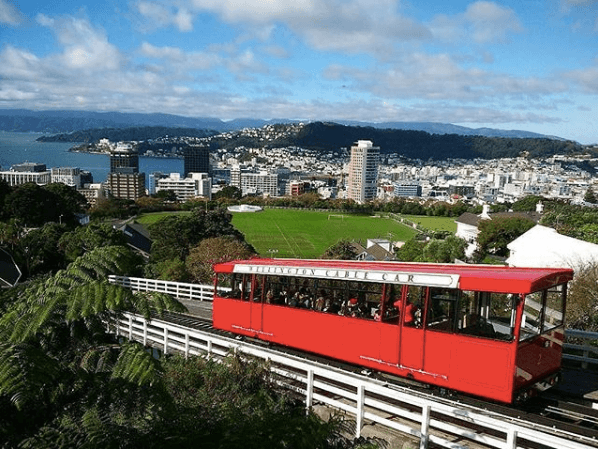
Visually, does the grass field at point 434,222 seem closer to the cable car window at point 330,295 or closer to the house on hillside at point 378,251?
the house on hillside at point 378,251

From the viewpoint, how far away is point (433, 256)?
51.0 metres

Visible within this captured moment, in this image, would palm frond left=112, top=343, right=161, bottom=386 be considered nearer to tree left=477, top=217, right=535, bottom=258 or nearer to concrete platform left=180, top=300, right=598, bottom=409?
concrete platform left=180, top=300, right=598, bottom=409

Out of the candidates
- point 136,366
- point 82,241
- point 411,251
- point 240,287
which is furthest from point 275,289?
point 411,251

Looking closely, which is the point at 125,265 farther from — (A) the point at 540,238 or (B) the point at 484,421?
(A) the point at 540,238

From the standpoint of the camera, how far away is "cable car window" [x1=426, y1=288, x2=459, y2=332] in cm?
944

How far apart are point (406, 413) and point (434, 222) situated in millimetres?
115212

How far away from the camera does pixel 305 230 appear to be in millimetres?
107062

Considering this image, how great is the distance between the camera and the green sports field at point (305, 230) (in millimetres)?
84562

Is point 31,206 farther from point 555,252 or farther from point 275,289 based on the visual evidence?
point 275,289

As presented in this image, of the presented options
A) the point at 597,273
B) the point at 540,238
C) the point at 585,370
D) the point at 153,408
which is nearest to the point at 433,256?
the point at 540,238

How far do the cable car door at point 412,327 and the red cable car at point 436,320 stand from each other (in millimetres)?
19

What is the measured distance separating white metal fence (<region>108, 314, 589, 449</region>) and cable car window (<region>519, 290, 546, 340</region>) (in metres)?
1.50

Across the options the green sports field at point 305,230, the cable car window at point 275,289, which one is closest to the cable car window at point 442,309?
the cable car window at point 275,289

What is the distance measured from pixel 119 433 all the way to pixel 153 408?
2.83ft
